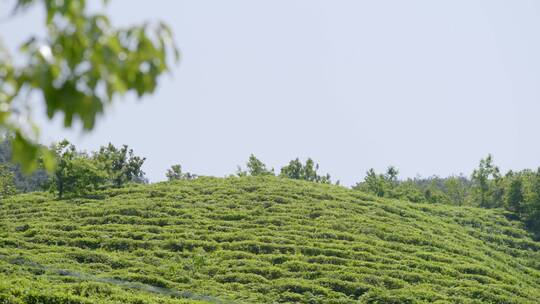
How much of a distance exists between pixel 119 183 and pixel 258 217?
54.3 ft

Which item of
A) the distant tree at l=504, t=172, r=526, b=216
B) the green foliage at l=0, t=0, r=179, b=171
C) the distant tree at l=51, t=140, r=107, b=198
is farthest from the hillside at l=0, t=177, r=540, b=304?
the green foliage at l=0, t=0, r=179, b=171

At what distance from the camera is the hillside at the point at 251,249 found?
29.7m

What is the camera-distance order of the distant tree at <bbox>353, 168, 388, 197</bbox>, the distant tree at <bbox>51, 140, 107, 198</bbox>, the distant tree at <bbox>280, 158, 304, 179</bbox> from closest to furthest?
the distant tree at <bbox>51, 140, 107, 198</bbox> → the distant tree at <bbox>353, 168, 388, 197</bbox> → the distant tree at <bbox>280, 158, 304, 179</bbox>

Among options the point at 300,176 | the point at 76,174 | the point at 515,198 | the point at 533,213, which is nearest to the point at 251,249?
the point at 76,174

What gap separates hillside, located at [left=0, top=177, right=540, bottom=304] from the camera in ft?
97.5

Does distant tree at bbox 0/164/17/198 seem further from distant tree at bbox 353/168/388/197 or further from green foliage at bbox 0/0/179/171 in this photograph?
green foliage at bbox 0/0/179/171

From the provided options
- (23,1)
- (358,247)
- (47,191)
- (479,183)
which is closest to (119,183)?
(47,191)

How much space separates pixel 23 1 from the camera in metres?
3.71

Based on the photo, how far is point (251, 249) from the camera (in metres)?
36.9

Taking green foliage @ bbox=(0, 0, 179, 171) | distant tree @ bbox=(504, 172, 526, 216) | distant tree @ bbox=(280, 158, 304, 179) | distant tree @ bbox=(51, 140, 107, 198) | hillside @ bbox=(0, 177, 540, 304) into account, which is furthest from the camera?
distant tree @ bbox=(280, 158, 304, 179)

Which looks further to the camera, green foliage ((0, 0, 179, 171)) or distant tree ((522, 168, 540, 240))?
distant tree ((522, 168, 540, 240))

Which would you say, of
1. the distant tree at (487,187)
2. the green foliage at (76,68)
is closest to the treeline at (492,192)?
the distant tree at (487,187)

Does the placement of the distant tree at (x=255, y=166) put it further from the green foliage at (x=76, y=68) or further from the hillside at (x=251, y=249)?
the green foliage at (x=76, y=68)

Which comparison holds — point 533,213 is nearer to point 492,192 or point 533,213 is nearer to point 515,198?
point 515,198
